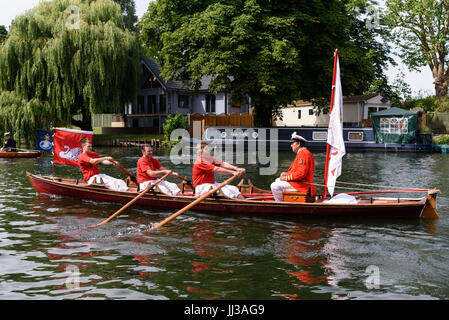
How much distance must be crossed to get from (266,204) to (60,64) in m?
27.4

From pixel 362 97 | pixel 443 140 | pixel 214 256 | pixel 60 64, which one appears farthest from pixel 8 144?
pixel 362 97

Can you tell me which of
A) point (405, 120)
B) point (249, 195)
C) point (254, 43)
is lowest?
point (249, 195)

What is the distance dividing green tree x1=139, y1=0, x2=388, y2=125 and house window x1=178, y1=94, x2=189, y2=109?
14278 mm

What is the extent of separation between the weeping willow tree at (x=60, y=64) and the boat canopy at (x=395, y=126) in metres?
22.2

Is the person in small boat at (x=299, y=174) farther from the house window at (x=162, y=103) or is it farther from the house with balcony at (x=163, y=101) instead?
the house window at (x=162, y=103)

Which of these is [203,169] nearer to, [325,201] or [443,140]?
[325,201]

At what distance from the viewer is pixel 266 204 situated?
505 inches

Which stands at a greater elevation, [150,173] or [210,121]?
[210,121]

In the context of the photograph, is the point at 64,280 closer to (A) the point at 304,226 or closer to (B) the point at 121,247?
(B) the point at 121,247

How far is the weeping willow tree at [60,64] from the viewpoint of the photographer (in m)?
33.2

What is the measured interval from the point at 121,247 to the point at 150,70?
42.3 m

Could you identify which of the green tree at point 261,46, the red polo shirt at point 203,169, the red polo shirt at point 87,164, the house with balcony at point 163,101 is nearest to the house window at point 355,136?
the green tree at point 261,46
